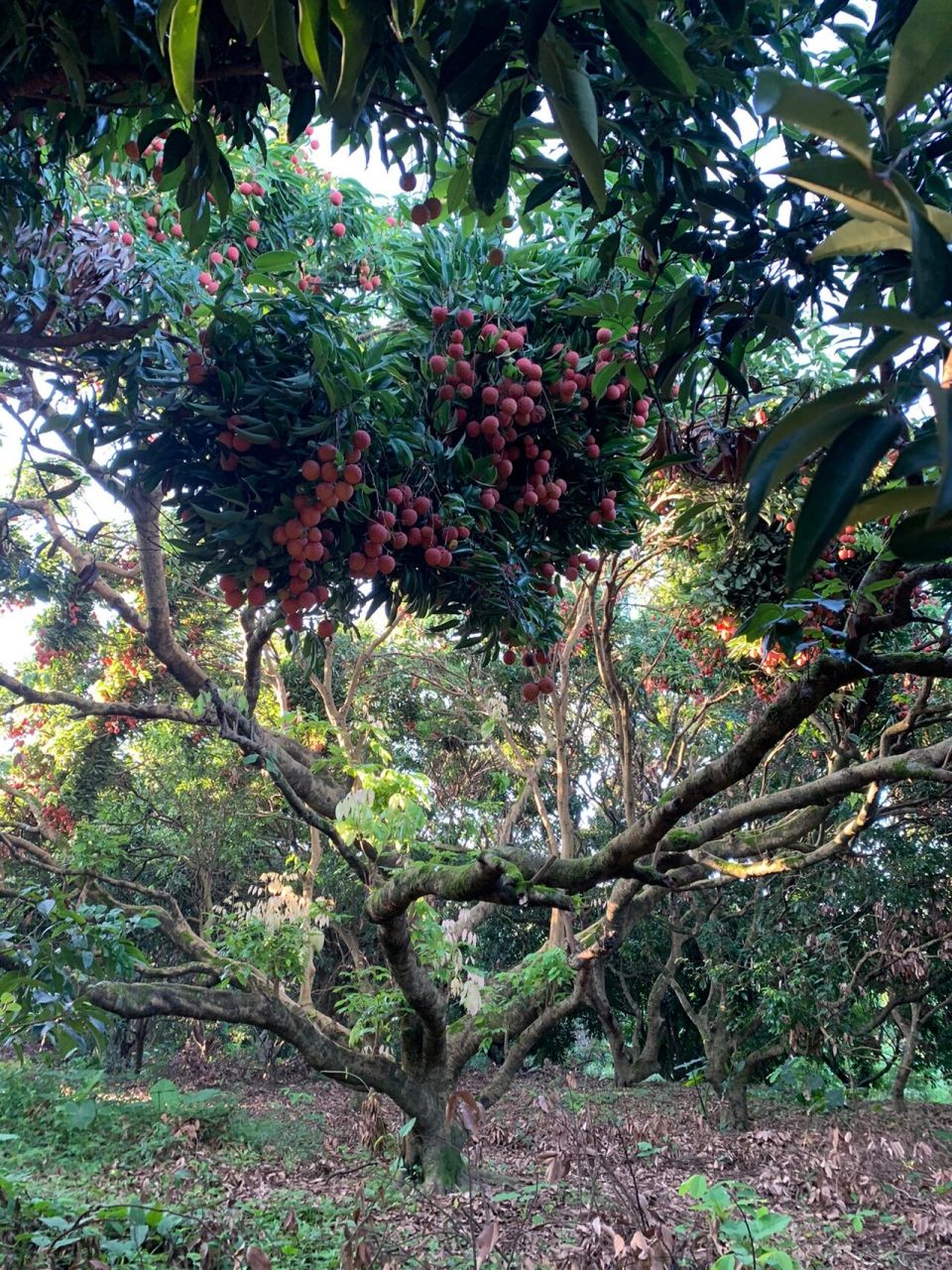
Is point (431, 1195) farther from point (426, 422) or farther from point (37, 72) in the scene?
point (37, 72)

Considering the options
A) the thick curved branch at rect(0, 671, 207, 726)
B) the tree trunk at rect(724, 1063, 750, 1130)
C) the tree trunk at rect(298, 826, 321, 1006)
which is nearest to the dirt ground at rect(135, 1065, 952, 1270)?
the tree trunk at rect(724, 1063, 750, 1130)

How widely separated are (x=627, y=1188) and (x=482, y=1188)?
4.36 feet

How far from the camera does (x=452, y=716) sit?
8648mm

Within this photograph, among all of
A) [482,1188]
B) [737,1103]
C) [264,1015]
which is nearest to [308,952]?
[264,1015]

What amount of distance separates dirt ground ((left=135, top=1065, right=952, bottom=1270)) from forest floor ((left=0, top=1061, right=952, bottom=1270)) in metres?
0.02

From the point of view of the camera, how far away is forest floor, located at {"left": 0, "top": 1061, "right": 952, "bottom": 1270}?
2.36 meters

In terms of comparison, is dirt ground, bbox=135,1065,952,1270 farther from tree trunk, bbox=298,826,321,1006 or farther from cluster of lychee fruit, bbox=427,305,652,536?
cluster of lychee fruit, bbox=427,305,652,536

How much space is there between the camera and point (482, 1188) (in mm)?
2488

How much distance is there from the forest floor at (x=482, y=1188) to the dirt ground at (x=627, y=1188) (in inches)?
0.7

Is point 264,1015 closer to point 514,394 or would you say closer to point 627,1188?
point 627,1188

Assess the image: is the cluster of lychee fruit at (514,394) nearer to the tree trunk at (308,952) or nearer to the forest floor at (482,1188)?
the forest floor at (482,1188)

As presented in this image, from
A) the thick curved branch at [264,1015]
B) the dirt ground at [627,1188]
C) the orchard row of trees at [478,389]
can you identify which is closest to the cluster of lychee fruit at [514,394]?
the orchard row of trees at [478,389]

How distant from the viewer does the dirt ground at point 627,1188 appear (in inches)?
99.6

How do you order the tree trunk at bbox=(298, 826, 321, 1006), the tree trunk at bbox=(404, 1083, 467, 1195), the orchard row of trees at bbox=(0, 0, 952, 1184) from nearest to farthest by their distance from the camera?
the orchard row of trees at bbox=(0, 0, 952, 1184), the tree trunk at bbox=(404, 1083, 467, 1195), the tree trunk at bbox=(298, 826, 321, 1006)
